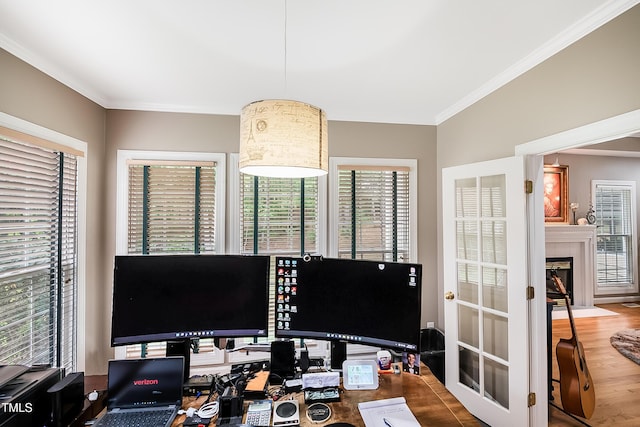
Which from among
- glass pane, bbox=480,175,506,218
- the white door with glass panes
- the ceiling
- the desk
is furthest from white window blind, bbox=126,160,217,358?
glass pane, bbox=480,175,506,218

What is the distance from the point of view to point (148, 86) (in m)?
2.37

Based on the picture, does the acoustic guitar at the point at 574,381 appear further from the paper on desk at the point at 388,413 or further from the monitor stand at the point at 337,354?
the monitor stand at the point at 337,354

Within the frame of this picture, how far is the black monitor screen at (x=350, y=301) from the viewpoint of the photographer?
1331 mm

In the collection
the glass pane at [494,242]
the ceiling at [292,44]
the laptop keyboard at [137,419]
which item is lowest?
the laptop keyboard at [137,419]

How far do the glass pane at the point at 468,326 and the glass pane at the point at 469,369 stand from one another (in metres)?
0.10

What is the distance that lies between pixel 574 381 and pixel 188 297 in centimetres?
273

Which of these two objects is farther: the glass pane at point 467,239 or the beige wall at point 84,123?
the glass pane at point 467,239

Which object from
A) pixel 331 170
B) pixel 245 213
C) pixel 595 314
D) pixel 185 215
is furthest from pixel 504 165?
pixel 595 314

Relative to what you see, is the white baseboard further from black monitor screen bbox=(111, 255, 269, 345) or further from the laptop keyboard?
the laptop keyboard

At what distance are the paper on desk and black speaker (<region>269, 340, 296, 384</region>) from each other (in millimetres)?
396

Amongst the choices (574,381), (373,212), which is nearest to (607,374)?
(574,381)

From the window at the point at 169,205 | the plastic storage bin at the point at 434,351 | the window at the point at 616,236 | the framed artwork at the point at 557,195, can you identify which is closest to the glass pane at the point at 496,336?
the plastic storage bin at the point at 434,351

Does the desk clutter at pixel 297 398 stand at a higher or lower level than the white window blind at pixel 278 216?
lower

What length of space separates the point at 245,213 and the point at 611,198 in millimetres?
6260
